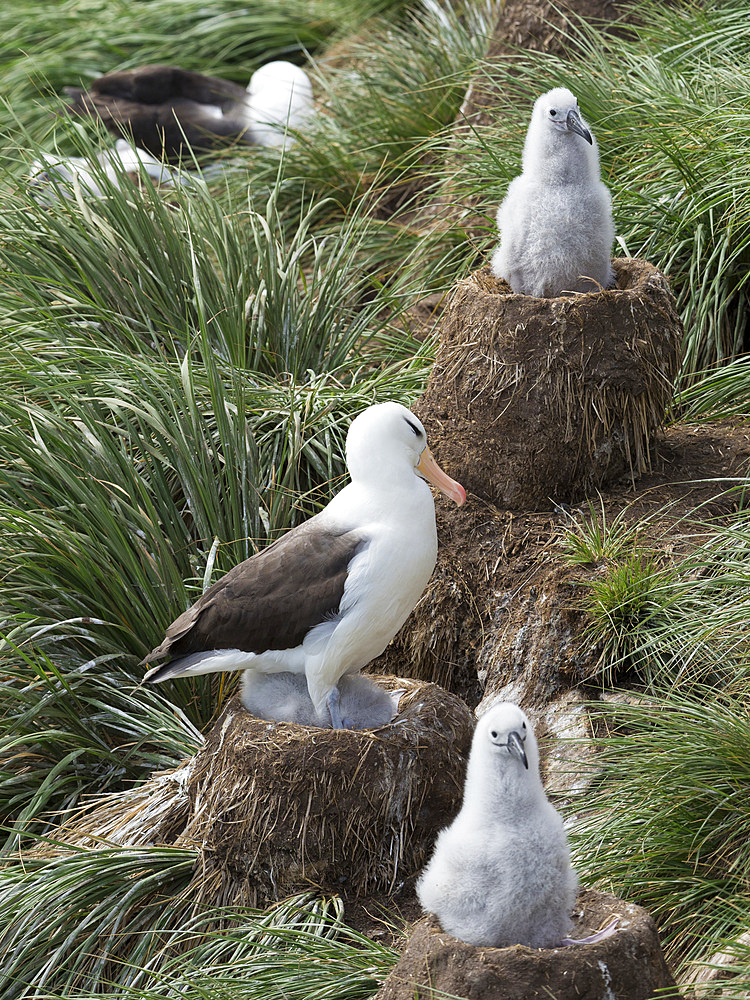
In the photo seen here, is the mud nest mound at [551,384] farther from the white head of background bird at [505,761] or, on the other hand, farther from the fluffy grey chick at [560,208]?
the white head of background bird at [505,761]

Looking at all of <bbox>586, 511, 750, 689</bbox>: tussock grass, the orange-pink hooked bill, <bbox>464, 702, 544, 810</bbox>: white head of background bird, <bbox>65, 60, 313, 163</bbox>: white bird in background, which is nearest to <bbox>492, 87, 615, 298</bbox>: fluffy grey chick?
the orange-pink hooked bill

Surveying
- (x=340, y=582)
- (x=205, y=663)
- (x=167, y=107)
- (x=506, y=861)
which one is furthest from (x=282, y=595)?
(x=167, y=107)

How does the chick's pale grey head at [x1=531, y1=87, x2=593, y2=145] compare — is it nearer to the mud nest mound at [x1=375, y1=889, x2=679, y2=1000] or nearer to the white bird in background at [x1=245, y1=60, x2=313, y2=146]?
the mud nest mound at [x1=375, y1=889, x2=679, y2=1000]

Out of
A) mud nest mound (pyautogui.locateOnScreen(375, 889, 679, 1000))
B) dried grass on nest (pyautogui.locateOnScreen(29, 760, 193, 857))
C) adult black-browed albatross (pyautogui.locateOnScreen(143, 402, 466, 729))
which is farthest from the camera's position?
dried grass on nest (pyautogui.locateOnScreen(29, 760, 193, 857))

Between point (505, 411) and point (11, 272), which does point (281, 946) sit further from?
point (11, 272)

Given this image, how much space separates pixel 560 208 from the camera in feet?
13.9

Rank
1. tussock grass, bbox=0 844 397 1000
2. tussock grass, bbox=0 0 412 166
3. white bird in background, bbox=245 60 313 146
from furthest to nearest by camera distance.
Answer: tussock grass, bbox=0 0 412 166
white bird in background, bbox=245 60 313 146
tussock grass, bbox=0 844 397 1000

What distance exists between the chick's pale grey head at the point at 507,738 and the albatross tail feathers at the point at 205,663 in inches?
48.9

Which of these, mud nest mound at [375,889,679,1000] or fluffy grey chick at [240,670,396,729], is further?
fluffy grey chick at [240,670,396,729]

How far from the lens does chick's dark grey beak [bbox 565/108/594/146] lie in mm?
4195

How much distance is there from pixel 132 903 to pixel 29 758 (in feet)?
2.86

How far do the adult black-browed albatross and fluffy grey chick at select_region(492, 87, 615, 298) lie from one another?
85cm

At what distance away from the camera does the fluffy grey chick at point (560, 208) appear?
13.9ft

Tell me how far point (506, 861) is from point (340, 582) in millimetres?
1231
